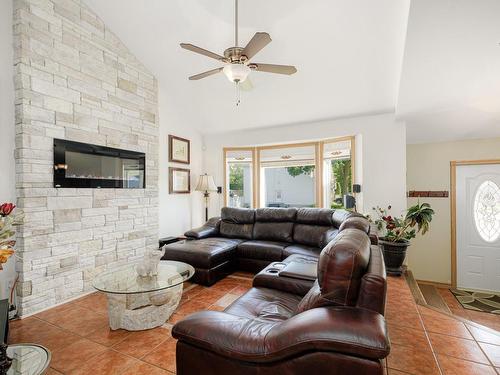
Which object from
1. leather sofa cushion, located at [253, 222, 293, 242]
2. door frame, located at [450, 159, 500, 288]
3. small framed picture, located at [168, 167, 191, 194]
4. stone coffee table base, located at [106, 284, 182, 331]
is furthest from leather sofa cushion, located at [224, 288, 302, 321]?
door frame, located at [450, 159, 500, 288]

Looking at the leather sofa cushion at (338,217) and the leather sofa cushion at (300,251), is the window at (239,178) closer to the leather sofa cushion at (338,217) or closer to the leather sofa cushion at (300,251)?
the leather sofa cushion at (300,251)

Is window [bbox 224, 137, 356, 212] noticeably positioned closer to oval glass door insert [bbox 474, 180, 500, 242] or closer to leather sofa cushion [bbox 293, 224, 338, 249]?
leather sofa cushion [bbox 293, 224, 338, 249]

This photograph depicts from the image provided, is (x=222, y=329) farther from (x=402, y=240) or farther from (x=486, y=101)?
(x=486, y=101)

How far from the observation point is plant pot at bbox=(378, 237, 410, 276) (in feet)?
11.0

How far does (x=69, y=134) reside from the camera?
2863 millimetres

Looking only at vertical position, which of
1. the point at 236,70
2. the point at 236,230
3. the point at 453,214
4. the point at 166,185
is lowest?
the point at 236,230

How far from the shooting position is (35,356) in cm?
137

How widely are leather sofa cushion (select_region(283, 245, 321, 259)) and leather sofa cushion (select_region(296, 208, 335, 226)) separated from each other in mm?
414

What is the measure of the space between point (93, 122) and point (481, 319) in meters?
5.57

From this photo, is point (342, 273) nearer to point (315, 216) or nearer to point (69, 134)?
point (315, 216)

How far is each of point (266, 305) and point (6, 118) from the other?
10.0 feet

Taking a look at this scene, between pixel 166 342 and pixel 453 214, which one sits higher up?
pixel 453 214

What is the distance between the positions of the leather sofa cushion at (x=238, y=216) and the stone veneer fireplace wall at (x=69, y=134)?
1.33 metres

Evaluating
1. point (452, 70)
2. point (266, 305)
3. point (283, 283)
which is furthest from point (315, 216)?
point (452, 70)
